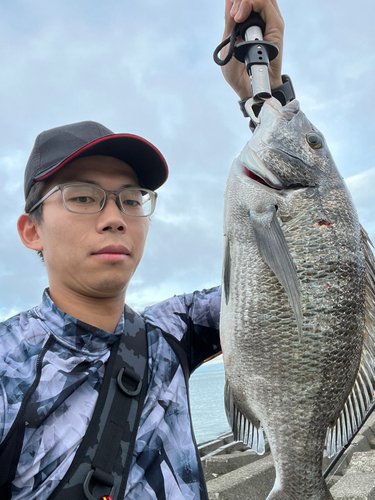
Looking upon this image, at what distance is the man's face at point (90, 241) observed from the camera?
1633 millimetres

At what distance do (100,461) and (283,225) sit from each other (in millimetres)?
1184

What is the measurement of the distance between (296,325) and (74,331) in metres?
0.91

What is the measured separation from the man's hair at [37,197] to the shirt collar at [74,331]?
0.40m

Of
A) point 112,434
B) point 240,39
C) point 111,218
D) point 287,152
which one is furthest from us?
point 240,39

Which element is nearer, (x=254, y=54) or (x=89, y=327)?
(x=89, y=327)

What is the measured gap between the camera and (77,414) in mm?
1438

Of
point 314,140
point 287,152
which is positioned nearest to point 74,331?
point 287,152

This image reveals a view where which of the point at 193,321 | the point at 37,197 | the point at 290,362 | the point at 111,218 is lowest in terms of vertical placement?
the point at 290,362

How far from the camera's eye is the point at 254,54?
6.08 ft

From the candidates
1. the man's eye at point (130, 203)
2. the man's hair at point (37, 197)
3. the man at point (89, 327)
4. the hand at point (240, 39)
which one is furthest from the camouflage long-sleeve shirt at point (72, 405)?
the hand at point (240, 39)

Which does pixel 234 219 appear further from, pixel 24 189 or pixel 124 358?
pixel 24 189

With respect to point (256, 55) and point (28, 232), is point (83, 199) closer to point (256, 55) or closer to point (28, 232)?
point (28, 232)

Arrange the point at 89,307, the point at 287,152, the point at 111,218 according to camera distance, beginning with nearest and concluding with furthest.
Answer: the point at 111,218
the point at 89,307
the point at 287,152

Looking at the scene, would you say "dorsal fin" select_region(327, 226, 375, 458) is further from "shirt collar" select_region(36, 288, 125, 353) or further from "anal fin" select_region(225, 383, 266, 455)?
"shirt collar" select_region(36, 288, 125, 353)
